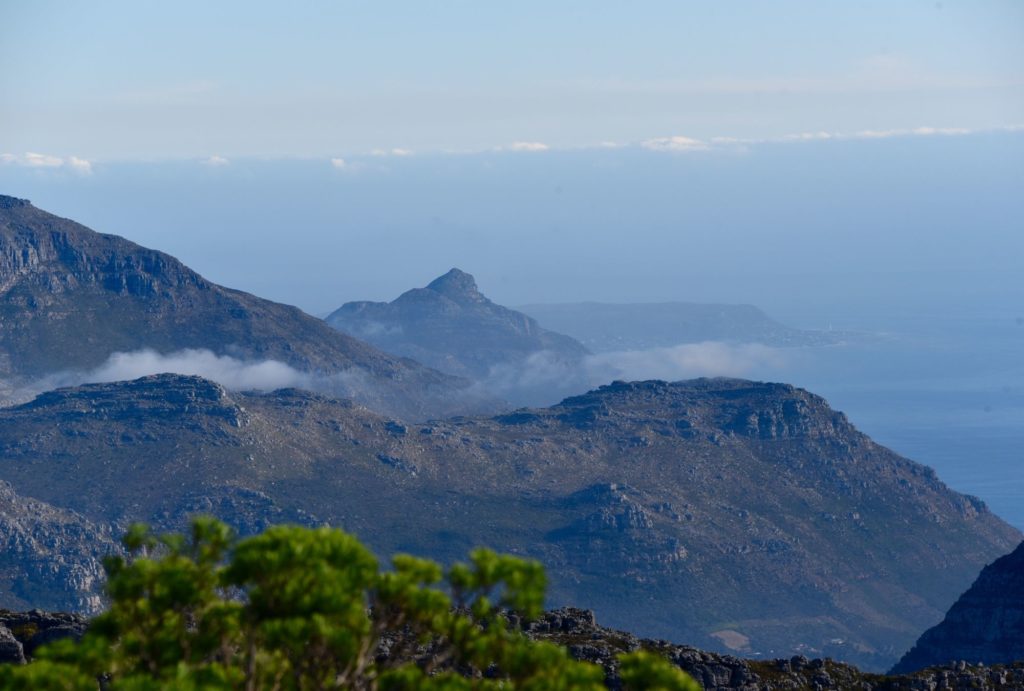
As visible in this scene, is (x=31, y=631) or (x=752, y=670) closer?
(x=31, y=631)

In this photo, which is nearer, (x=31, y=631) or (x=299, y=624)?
(x=299, y=624)

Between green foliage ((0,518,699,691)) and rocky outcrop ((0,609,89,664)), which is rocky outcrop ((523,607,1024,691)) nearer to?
rocky outcrop ((0,609,89,664))

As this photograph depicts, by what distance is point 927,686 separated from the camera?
11875cm

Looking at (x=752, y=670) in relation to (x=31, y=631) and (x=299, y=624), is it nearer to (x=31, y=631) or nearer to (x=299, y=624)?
(x=31, y=631)

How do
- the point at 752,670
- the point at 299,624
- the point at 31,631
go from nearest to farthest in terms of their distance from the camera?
the point at 299,624 < the point at 31,631 < the point at 752,670

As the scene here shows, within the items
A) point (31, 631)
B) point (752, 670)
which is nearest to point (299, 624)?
point (31, 631)

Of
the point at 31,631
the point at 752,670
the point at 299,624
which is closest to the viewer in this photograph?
the point at 299,624

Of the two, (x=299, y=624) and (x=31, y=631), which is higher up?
(x=299, y=624)

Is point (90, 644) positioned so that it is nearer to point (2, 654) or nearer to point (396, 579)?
point (396, 579)

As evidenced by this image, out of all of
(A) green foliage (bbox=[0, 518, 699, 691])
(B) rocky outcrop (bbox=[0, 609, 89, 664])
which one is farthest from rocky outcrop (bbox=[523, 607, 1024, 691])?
(A) green foliage (bbox=[0, 518, 699, 691])

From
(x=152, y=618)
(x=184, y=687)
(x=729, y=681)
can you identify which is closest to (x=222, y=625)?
(x=152, y=618)

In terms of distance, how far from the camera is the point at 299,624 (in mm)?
53875

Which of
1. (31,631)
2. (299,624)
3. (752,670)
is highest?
(299,624)

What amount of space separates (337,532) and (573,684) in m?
10.1
